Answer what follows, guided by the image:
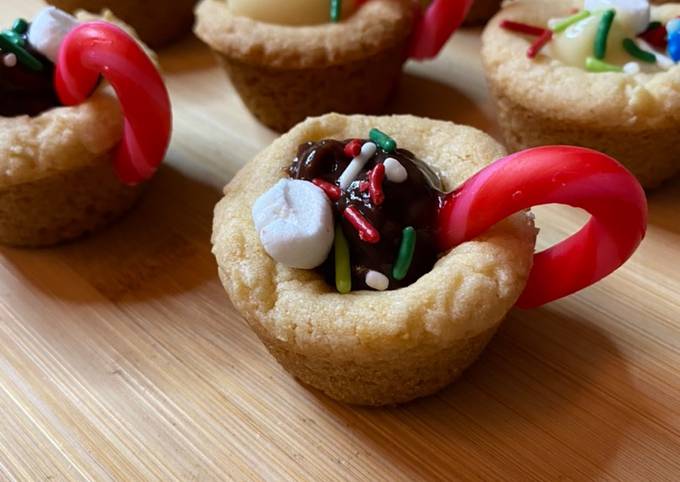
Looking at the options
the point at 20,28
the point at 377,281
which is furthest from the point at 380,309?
the point at 20,28

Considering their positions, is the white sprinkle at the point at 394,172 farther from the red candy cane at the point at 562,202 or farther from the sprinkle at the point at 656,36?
the sprinkle at the point at 656,36

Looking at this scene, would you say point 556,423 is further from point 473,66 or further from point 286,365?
point 473,66

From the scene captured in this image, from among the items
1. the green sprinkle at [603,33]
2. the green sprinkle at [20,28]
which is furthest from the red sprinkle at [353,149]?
the green sprinkle at [20,28]

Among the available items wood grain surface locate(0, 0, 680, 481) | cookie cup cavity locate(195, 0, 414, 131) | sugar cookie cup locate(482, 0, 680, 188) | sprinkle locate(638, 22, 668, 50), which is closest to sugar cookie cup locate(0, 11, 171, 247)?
wood grain surface locate(0, 0, 680, 481)

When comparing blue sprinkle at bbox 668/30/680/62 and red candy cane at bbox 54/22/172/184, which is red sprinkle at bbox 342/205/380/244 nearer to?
red candy cane at bbox 54/22/172/184

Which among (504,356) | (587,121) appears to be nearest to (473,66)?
Result: (587,121)

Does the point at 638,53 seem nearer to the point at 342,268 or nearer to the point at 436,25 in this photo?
the point at 436,25

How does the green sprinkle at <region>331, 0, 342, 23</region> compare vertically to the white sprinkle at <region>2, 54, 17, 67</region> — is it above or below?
above
